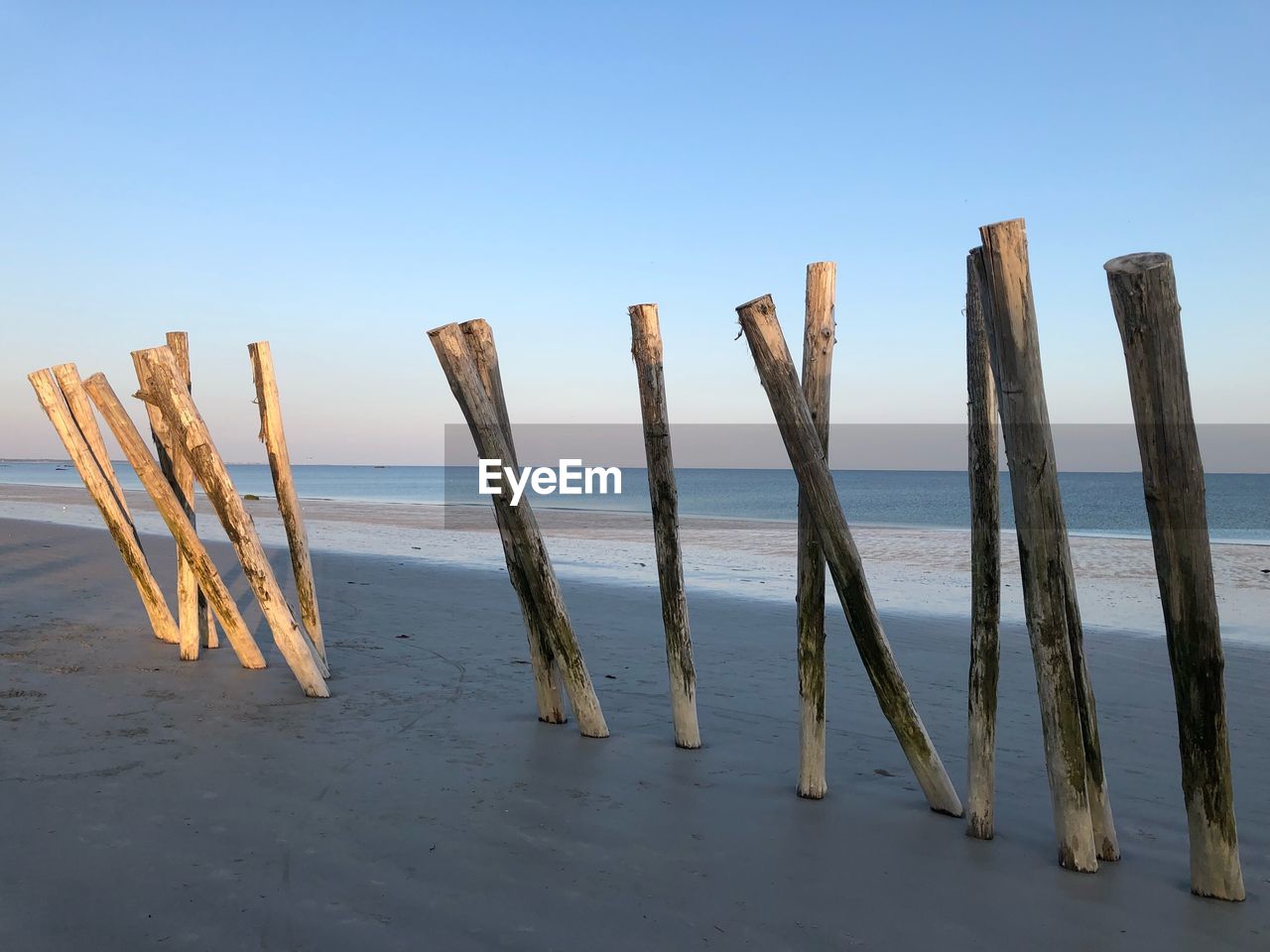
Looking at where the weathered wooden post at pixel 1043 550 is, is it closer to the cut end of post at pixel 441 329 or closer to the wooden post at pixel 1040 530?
the wooden post at pixel 1040 530

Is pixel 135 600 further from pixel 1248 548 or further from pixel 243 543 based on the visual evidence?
pixel 1248 548

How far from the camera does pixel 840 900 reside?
3.30 m

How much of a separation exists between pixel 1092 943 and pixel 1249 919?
61 cm

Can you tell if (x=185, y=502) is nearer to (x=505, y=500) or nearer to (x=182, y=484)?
(x=182, y=484)

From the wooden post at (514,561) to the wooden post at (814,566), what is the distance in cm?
146

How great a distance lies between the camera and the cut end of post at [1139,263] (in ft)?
9.71

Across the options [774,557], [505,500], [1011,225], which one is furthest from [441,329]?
[774,557]

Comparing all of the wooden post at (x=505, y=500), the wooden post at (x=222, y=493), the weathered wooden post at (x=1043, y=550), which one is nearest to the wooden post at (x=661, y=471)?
the wooden post at (x=505, y=500)

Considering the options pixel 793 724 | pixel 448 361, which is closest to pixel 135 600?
pixel 448 361

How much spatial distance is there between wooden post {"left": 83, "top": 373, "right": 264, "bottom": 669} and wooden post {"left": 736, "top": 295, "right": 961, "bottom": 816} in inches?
154

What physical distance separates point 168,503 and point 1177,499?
5641 millimetres

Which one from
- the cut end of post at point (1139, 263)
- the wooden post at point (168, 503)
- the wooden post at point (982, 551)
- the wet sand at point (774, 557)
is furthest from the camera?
the wet sand at point (774, 557)

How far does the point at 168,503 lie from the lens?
6.21 metres

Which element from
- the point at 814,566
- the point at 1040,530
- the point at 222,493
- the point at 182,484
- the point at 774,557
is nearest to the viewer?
the point at 1040,530
